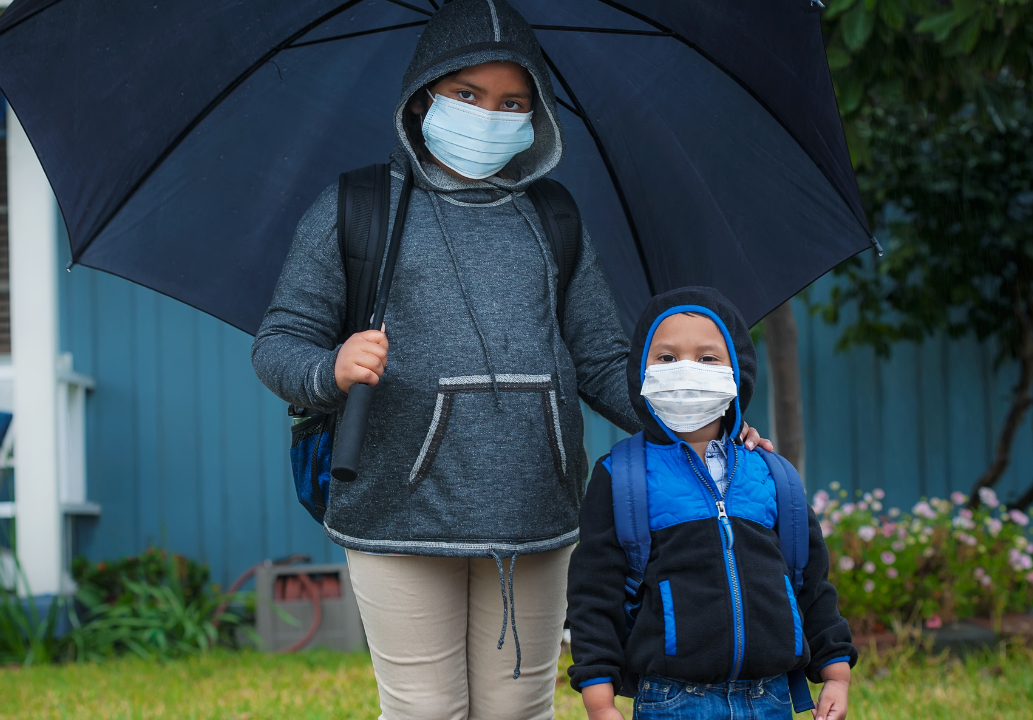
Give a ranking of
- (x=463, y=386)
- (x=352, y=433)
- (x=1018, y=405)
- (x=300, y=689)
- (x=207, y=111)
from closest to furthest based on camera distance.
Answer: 1. (x=352, y=433)
2. (x=463, y=386)
3. (x=207, y=111)
4. (x=300, y=689)
5. (x=1018, y=405)

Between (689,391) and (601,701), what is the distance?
21.7 inches

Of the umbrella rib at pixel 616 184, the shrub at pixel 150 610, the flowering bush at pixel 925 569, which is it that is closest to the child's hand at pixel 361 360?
the umbrella rib at pixel 616 184

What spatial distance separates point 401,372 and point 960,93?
9.72ft

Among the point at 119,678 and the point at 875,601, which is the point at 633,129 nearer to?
the point at 875,601

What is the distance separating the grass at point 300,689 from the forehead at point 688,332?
2091mm

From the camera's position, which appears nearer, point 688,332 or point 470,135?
point 688,332

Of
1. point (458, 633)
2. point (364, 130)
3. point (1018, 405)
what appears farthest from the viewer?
point (1018, 405)

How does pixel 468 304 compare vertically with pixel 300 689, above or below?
above

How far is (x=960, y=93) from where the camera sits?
3.97 metres

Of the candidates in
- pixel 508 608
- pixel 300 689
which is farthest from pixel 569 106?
pixel 300 689

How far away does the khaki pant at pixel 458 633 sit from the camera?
6.38 feet

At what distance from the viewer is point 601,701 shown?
177cm

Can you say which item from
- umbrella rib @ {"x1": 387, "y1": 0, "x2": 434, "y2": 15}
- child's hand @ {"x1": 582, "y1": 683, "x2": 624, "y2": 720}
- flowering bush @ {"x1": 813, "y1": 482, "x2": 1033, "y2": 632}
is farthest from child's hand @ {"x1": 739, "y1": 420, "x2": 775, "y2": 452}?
flowering bush @ {"x1": 813, "y1": 482, "x2": 1033, "y2": 632}

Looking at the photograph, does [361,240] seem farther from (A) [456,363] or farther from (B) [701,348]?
(B) [701,348]
